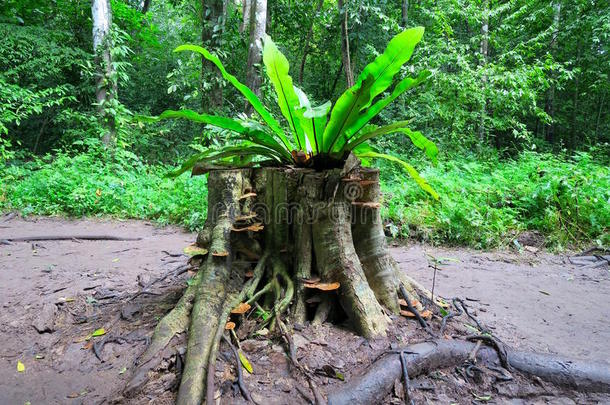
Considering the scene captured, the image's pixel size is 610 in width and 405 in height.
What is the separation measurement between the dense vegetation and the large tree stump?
74cm

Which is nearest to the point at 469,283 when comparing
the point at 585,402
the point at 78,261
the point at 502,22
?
the point at 585,402

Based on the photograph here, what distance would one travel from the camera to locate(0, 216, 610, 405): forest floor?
166 cm

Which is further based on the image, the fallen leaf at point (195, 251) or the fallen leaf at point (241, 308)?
the fallen leaf at point (195, 251)

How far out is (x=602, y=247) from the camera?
15.6ft

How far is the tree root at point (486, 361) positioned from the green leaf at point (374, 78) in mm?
1320

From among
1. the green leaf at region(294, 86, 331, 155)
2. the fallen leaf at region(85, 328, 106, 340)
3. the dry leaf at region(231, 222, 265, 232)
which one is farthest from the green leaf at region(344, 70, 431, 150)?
the fallen leaf at region(85, 328, 106, 340)

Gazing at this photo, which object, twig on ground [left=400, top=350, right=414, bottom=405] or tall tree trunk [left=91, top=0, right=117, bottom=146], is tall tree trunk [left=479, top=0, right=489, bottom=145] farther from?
tall tree trunk [left=91, top=0, right=117, bottom=146]

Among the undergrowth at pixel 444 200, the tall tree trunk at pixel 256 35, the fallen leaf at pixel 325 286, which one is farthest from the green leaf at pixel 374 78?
the tall tree trunk at pixel 256 35

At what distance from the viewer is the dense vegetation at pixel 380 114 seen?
554 centimetres

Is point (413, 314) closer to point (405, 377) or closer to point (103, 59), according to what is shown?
point (405, 377)

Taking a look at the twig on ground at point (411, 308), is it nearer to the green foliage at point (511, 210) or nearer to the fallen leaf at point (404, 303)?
the fallen leaf at point (404, 303)

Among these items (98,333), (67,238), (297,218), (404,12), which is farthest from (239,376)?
(404,12)

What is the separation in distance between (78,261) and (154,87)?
11151mm

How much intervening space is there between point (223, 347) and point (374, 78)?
1658 mm
